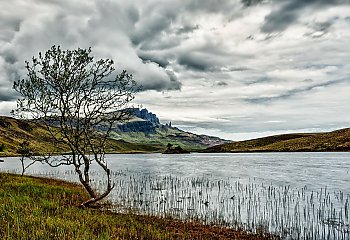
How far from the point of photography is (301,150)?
656ft

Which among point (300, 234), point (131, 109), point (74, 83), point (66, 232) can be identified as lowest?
point (300, 234)

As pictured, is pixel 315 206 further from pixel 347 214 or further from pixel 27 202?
pixel 27 202

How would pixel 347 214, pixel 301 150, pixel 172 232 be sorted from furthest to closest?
pixel 301 150 → pixel 347 214 → pixel 172 232

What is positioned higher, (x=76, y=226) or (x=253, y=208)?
(x=76, y=226)

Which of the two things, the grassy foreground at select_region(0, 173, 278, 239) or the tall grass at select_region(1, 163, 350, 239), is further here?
the tall grass at select_region(1, 163, 350, 239)

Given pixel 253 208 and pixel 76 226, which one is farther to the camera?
pixel 253 208

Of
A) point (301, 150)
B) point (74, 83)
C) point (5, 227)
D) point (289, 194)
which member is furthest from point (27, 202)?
point (301, 150)

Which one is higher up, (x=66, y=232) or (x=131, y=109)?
(x=131, y=109)

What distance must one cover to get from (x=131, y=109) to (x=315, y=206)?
22992mm

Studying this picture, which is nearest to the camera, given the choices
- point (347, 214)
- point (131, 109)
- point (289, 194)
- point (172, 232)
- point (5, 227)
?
point (5, 227)

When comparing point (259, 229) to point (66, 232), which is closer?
point (66, 232)

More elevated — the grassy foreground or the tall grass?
the grassy foreground

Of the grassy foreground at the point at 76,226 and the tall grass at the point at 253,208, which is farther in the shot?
the tall grass at the point at 253,208

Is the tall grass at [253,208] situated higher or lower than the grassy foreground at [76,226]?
lower
